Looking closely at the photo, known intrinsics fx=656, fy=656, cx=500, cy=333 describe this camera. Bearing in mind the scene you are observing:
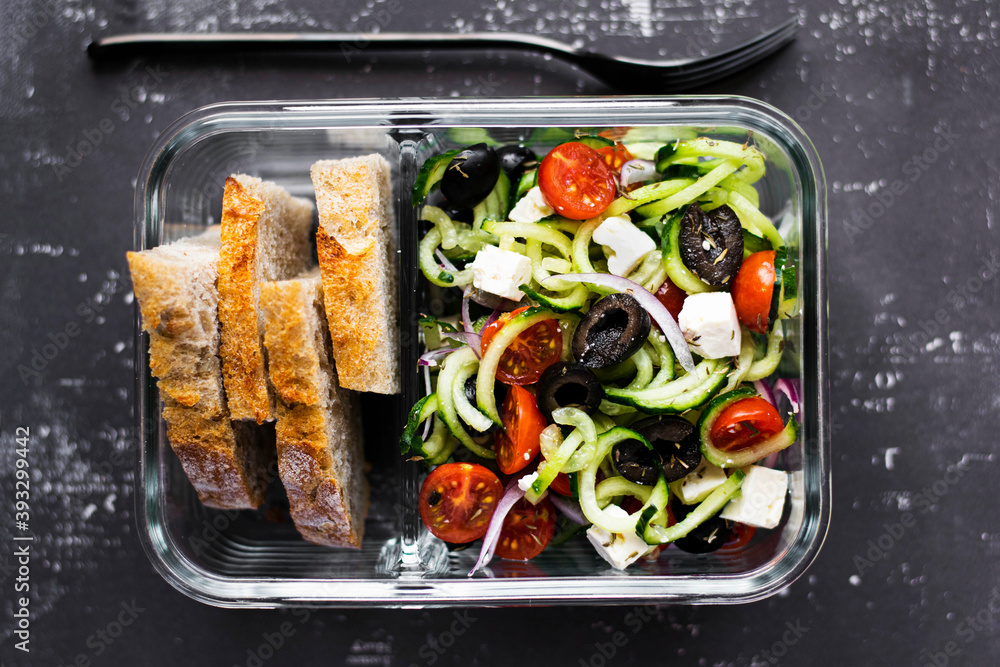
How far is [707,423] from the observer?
2014mm

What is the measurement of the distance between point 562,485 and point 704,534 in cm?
48

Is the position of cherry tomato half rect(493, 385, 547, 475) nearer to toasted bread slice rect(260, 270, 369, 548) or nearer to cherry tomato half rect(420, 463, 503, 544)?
cherry tomato half rect(420, 463, 503, 544)

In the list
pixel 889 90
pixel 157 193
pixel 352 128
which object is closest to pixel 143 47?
pixel 157 193

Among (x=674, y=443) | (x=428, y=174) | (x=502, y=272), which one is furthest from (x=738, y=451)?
(x=428, y=174)

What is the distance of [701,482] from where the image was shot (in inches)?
81.4

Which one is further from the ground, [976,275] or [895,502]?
[976,275]

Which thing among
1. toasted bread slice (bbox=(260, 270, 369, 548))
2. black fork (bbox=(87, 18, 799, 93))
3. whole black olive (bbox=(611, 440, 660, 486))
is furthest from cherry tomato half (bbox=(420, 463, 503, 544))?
black fork (bbox=(87, 18, 799, 93))

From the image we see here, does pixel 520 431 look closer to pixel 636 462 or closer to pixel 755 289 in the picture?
pixel 636 462

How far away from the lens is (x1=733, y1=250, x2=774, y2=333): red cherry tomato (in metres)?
1.96

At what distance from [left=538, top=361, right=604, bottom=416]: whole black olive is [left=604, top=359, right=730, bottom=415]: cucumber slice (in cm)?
8

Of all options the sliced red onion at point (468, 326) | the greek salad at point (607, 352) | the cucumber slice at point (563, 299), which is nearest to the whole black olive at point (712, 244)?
the greek salad at point (607, 352)

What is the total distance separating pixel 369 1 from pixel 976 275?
250cm

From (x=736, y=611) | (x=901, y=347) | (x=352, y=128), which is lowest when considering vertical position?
(x=736, y=611)

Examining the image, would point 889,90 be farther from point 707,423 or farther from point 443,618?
point 443,618
